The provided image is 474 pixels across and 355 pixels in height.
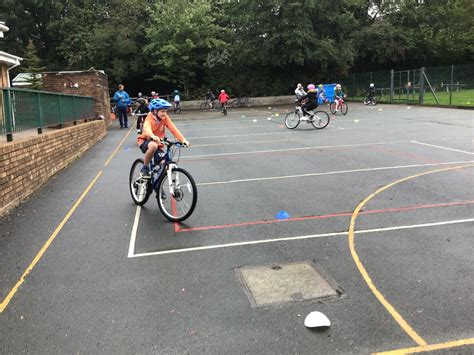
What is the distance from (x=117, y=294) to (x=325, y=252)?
2268 mm

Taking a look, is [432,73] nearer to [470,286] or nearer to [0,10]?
[470,286]

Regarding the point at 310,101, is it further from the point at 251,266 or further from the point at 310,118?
the point at 251,266

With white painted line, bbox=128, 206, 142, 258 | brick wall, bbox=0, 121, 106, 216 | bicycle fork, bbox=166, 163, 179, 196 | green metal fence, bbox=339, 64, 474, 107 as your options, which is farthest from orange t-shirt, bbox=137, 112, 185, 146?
green metal fence, bbox=339, 64, 474, 107

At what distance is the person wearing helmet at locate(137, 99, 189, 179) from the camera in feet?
22.1

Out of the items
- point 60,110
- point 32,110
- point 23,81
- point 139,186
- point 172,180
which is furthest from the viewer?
point 23,81

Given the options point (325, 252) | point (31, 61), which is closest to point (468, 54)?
point (31, 61)

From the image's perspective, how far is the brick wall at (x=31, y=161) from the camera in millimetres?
7191

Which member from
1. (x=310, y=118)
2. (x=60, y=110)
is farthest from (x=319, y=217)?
(x=310, y=118)

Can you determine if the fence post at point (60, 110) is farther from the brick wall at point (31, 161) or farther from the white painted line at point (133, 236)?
the white painted line at point (133, 236)

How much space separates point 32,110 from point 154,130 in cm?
450

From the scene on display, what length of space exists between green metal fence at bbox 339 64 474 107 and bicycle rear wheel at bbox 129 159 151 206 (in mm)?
27752

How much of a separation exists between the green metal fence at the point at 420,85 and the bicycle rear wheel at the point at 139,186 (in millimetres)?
27752

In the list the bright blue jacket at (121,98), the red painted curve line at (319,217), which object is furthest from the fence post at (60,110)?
the bright blue jacket at (121,98)

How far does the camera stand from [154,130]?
710 cm
